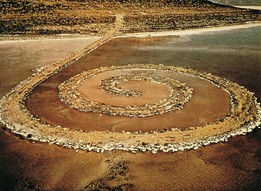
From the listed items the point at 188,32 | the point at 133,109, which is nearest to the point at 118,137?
the point at 133,109

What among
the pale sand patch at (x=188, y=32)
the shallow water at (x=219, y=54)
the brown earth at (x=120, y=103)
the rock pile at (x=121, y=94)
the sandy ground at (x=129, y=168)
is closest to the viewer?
the sandy ground at (x=129, y=168)

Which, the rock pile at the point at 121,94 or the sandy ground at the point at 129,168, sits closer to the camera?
the sandy ground at the point at 129,168

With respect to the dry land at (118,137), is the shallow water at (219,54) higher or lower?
higher

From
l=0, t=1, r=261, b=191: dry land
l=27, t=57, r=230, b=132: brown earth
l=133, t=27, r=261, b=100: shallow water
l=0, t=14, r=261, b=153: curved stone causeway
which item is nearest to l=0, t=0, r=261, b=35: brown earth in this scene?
l=133, t=27, r=261, b=100: shallow water

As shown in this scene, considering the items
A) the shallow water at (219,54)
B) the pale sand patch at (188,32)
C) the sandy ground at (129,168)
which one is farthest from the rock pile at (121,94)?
the pale sand patch at (188,32)

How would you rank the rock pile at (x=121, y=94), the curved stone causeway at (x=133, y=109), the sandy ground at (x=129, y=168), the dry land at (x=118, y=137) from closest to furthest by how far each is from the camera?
the sandy ground at (x=129, y=168) → the dry land at (x=118, y=137) → the curved stone causeway at (x=133, y=109) → the rock pile at (x=121, y=94)

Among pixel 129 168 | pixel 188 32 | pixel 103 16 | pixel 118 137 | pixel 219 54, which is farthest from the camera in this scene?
pixel 103 16

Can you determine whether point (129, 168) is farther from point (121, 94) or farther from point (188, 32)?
point (188, 32)

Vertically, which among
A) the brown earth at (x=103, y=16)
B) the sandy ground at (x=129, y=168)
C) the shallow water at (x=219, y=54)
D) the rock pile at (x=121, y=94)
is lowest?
the sandy ground at (x=129, y=168)

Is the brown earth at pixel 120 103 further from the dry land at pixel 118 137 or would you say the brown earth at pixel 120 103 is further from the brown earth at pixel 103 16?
the brown earth at pixel 103 16
